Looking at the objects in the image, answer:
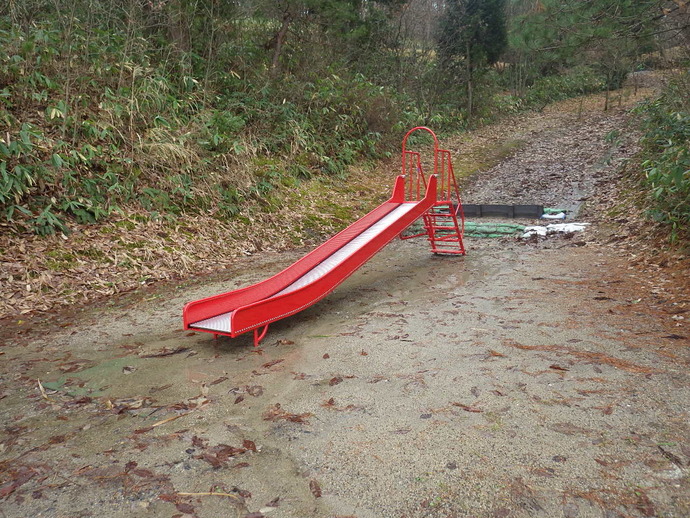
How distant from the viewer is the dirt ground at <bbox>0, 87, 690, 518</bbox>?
2.54m

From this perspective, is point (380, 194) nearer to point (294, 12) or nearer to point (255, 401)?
point (294, 12)

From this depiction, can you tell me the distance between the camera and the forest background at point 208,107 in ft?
22.6

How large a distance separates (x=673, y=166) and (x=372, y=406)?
542 cm

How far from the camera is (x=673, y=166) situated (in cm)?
648

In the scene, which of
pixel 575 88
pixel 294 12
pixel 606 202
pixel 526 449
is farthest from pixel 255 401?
pixel 575 88

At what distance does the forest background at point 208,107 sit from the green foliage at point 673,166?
36mm

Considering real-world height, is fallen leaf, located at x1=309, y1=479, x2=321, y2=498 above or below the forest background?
below

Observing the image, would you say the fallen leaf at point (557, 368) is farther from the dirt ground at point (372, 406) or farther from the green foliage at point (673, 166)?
the green foliage at point (673, 166)

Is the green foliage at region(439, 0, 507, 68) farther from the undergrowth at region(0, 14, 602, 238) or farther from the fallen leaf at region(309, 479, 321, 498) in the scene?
the fallen leaf at region(309, 479, 321, 498)

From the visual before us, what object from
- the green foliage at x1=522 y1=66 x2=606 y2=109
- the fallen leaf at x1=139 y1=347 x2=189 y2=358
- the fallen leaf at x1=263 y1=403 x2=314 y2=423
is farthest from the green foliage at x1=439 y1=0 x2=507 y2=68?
the fallen leaf at x1=263 y1=403 x2=314 y2=423

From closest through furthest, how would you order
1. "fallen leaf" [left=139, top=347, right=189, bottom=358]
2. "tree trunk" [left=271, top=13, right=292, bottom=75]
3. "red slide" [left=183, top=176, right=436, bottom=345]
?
"fallen leaf" [left=139, top=347, right=189, bottom=358]
"red slide" [left=183, top=176, right=436, bottom=345]
"tree trunk" [left=271, top=13, right=292, bottom=75]

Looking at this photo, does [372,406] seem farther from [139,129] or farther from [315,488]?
[139,129]

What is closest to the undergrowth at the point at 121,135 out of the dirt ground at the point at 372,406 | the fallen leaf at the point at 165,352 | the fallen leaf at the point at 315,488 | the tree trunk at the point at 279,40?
the tree trunk at the point at 279,40

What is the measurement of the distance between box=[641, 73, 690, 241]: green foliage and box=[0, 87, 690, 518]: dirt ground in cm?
113
